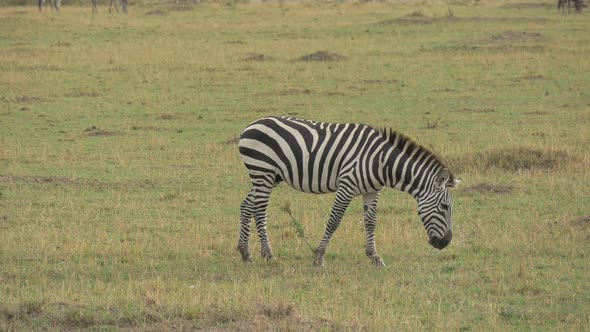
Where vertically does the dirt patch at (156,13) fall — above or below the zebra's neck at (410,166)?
below

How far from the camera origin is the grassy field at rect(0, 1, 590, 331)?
289 inches

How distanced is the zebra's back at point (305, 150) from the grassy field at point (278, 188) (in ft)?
2.66

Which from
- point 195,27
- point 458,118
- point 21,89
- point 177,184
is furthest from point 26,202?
point 195,27

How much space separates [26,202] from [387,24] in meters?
24.1

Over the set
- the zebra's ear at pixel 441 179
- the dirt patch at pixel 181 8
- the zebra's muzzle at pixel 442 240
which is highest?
the zebra's ear at pixel 441 179

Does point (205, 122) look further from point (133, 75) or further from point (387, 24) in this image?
point (387, 24)

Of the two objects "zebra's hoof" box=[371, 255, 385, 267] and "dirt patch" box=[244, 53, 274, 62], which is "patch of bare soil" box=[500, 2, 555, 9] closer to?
"dirt patch" box=[244, 53, 274, 62]

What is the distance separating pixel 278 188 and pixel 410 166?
4.71 metres

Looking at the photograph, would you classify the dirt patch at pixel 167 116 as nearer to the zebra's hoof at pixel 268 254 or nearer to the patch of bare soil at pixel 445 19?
the zebra's hoof at pixel 268 254

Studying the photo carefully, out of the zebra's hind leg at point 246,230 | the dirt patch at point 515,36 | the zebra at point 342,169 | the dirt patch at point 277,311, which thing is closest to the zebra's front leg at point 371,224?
the zebra at point 342,169

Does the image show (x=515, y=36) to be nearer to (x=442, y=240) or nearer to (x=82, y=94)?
(x=82, y=94)

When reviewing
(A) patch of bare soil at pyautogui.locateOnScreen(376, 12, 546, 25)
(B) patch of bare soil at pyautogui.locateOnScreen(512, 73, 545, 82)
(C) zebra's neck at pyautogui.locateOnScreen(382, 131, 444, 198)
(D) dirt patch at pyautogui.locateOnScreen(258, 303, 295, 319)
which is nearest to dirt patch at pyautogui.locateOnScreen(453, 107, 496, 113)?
(B) patch of bare soil at pyautogui.locateOnScreen(512, 73, 545, 82)

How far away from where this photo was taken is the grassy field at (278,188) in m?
7.35

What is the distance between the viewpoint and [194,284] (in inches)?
320
